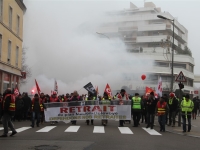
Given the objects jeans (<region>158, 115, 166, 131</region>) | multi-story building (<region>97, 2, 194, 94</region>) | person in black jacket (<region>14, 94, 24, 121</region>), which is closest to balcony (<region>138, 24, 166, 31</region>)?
multi-story building (<region>97, 2, 194, 94</region>)

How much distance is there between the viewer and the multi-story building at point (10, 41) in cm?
2706

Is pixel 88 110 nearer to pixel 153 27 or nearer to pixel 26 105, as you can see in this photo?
pixel 26 105

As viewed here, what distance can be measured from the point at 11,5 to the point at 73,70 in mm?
13108

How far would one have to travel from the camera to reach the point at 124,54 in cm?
4681

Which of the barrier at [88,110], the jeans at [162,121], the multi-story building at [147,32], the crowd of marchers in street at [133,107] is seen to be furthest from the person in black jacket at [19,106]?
the multi-story building at [147,32]

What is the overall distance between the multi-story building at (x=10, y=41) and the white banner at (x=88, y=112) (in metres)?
10.5

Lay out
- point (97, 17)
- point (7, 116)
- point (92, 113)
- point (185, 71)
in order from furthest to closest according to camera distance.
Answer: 1. point (185, 71)
2. point (97, 17)
3. point (92, 113)
4. point (7, 116)

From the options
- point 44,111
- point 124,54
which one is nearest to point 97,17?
point 124,54

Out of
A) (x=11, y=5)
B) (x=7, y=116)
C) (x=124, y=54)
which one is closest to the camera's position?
(x=7, y=116)

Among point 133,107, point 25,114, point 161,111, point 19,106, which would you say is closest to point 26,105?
point 25,114

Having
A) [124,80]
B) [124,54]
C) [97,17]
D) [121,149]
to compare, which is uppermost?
[97,17]

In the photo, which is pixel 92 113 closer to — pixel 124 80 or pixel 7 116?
pixel 7 116

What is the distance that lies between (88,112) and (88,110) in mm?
102

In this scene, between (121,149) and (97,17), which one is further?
(97,17)
